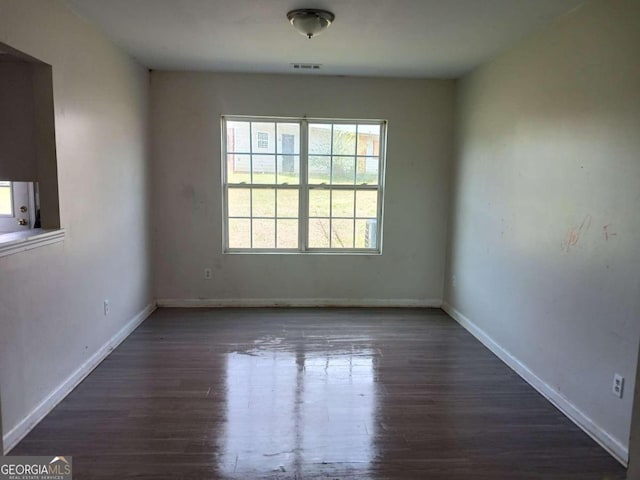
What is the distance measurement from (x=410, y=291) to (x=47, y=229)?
3.60m

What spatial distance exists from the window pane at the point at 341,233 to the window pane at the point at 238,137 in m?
1.28

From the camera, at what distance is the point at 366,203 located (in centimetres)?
479

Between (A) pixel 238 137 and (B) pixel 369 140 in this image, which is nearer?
(A) pixel 238 137

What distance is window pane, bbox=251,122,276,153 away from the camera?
4.59 meters

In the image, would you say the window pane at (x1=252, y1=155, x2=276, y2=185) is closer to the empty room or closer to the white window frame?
the empty room

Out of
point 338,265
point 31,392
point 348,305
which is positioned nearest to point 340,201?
point 338,265

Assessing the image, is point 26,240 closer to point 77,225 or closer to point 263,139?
point 77,225

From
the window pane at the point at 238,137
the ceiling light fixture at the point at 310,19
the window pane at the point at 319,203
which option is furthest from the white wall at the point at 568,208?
the window pane at the point at 238,137

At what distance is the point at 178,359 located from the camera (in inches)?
130

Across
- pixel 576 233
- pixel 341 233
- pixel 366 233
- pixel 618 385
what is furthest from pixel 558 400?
pixel 341 233

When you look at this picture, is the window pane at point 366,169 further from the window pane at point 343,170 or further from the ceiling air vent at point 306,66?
the ceiling air vent at point 306,66

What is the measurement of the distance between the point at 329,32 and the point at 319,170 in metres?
1.76

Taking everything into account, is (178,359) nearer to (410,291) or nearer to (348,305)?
(348,305)

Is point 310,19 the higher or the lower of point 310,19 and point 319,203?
the higher
